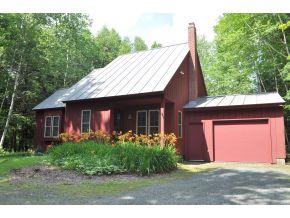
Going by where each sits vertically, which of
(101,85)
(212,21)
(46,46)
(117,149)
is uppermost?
(212,21)

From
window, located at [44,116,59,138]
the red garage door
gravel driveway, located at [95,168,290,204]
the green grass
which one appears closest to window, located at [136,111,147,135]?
the red garage door

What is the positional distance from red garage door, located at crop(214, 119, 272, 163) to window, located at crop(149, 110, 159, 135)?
10.4 ft

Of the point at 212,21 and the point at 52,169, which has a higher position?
the point at 212,21

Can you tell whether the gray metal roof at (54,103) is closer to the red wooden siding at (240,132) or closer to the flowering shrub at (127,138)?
the flowering shrub at (127,138)

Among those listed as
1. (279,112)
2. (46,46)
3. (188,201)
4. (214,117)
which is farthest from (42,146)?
(188,201)

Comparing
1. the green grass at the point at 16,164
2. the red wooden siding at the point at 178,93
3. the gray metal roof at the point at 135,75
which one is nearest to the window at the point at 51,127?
the gray metal roof at the point at 135,75

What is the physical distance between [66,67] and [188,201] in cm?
2597

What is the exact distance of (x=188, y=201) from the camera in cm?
661

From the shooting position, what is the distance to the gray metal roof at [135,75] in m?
15.6

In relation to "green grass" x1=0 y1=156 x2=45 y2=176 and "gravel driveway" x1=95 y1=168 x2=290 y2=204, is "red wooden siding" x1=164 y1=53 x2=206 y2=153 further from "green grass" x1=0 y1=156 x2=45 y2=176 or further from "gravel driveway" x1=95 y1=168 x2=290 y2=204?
"green grass" x1=0 y1=156 x2=45 y2=176

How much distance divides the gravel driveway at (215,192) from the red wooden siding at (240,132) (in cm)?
541

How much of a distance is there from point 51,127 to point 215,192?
16655 millimetres

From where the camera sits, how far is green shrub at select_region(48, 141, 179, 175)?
11000 millimetres
